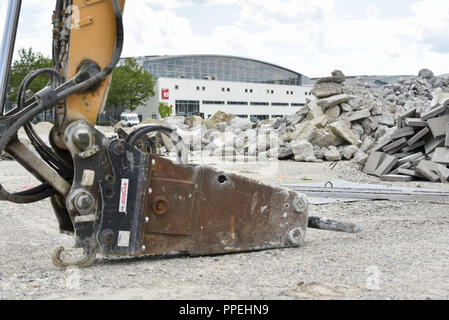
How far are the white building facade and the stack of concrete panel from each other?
126 feet

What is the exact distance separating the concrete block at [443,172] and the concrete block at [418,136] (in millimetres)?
1247

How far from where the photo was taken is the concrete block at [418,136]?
1181 centimetres

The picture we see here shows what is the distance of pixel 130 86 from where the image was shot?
50.4 metres

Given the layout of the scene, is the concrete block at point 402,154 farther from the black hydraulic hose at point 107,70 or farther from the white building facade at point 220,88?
the white building facade at point 220,88

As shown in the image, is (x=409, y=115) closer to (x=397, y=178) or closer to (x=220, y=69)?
(x=397, y=178)

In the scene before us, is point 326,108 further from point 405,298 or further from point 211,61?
point 211,61

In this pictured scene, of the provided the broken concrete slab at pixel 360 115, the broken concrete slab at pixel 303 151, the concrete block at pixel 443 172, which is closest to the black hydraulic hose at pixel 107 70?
the concrete block at pixel 443 172

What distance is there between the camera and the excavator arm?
13.5ft

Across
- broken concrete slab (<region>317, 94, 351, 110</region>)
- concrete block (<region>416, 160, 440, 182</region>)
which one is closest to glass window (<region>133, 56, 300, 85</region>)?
broken concrete slab (<region>317, 94, 351, 110</region>)

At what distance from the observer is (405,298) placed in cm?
334

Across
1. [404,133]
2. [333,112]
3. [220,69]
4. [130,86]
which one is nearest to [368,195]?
[404,133]

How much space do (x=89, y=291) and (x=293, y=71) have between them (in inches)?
3029

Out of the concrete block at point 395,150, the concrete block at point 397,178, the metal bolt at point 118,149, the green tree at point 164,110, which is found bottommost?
the concrete block at point 397,178

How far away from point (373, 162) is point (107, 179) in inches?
359
